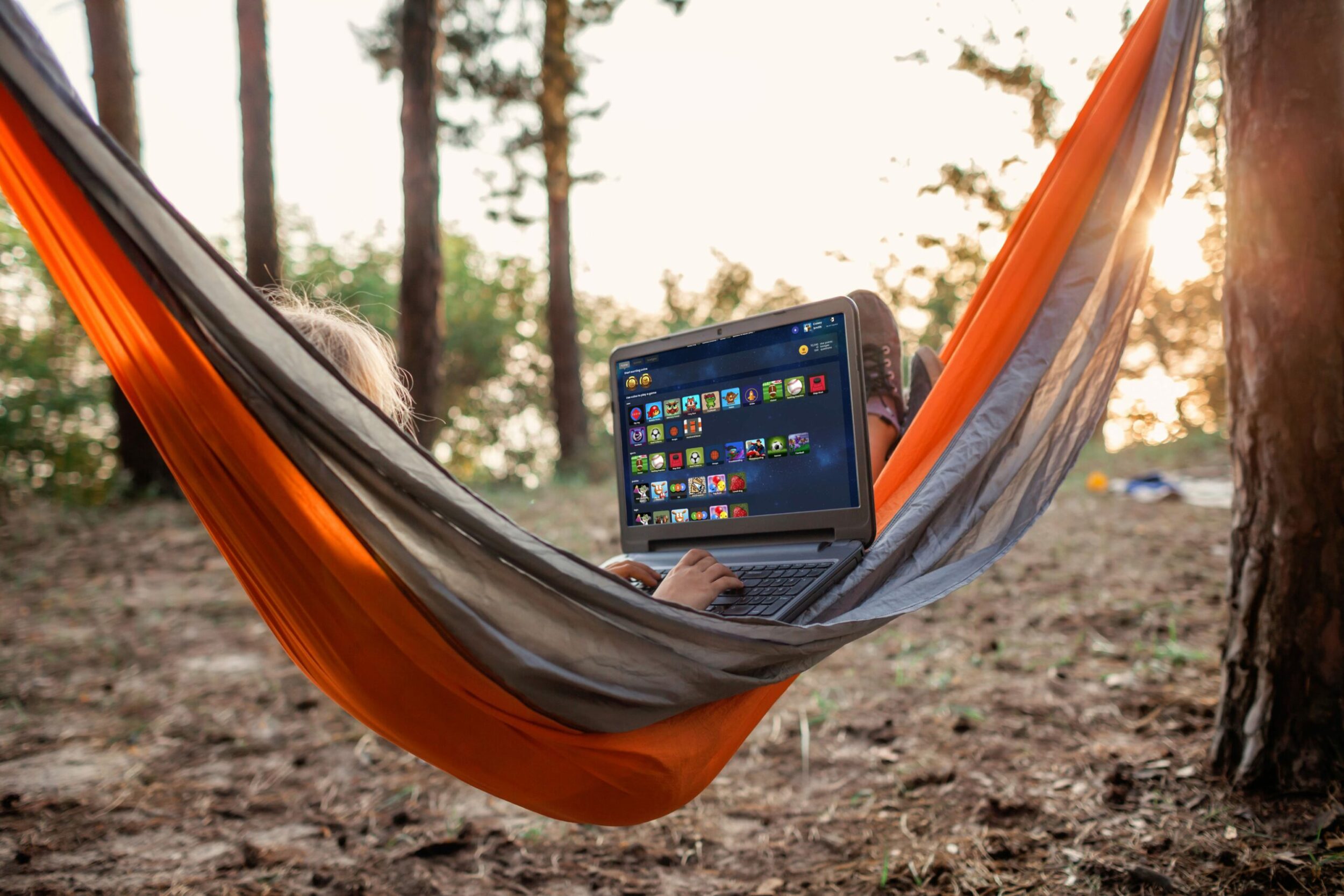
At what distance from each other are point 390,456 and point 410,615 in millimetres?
206

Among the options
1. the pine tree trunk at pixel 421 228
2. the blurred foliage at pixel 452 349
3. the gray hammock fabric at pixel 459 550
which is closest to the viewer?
the gray hammock fabric at pixel 459 550

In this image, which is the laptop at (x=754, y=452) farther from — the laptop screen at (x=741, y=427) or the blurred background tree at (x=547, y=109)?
the blurred background tree at (x=547, y=109)

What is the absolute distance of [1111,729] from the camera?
6.86ft

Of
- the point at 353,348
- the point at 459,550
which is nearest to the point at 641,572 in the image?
the point at 459,550

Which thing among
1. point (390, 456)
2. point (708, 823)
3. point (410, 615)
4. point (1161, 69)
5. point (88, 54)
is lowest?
point (708, 823)

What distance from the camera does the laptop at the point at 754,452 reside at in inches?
52.3

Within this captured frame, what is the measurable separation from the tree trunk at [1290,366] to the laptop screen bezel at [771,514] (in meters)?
0.84

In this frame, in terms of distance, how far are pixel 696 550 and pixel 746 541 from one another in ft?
0.43

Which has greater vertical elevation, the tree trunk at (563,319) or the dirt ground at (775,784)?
the tree trunk at (563,319)

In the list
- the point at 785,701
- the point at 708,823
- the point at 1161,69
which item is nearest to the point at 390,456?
the point at 708,823

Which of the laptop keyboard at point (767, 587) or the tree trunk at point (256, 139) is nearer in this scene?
the laptop keyboard at point (767, 587)

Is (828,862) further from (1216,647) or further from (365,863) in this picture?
(1216,647)

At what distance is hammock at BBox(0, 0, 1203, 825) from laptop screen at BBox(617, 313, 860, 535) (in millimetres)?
172

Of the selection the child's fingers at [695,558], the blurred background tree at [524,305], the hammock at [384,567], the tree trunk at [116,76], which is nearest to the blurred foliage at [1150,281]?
the blurred background tree at [524,305]
